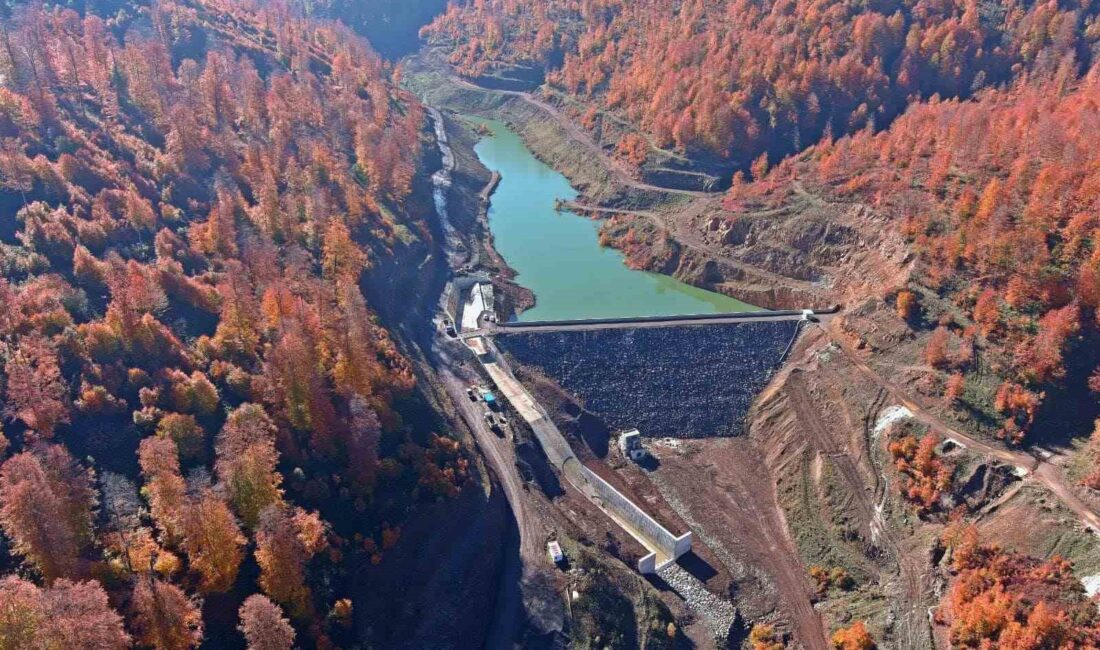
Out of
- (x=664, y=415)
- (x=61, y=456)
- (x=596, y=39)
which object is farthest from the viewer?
(x=596, y=39)

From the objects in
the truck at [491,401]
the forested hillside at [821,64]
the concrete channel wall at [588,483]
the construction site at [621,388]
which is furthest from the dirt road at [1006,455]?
the forested hillside at [821,64]

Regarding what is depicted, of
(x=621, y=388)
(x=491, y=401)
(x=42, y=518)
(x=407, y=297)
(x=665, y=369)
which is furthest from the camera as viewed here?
(x=407, y=297)

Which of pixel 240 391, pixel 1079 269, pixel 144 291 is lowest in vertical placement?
pixel 1079 269

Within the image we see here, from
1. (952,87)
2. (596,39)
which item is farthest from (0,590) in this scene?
(596,39)

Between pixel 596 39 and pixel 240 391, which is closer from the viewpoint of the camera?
pixel 240 391

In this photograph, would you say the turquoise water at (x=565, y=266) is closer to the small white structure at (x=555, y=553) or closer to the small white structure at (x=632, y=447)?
the small white structure at (x=632, y=447)

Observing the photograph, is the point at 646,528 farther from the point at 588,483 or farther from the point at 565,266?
the point at 565,266

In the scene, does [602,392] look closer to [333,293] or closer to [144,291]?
[333,293]

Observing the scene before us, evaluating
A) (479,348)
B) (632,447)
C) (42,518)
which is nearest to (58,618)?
(42,518)
